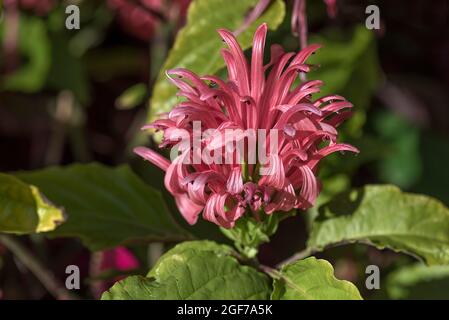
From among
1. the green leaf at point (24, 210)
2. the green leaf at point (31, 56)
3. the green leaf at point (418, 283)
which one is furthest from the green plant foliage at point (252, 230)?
the green leaf at point (31, 56)

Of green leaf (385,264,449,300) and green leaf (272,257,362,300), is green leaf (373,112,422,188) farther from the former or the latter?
green leaf (272,257,362,300)

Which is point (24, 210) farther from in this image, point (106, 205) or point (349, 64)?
point (349, 64)

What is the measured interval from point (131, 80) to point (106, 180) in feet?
3.20

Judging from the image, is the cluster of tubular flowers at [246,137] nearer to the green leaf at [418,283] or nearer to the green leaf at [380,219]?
the green leaf at [380,219]

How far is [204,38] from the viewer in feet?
3.73

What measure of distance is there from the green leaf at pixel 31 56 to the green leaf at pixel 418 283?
91cm

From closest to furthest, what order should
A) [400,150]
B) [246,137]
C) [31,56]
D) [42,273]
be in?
[246,137] → [42,273] → [31,56] → [400,150]

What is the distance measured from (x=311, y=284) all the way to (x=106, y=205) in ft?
1.32

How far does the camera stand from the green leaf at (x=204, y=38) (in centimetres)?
110

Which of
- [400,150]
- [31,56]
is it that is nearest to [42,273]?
[31,56]
